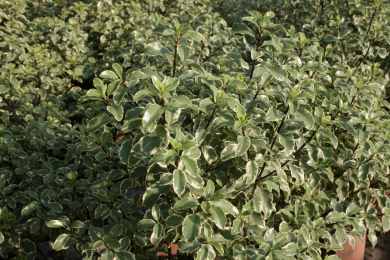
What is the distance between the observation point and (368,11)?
10.5 feet

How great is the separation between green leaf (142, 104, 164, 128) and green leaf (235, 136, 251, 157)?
1.27 feet

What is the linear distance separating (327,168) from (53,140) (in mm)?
2042

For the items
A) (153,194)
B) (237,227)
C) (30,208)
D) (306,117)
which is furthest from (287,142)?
(30,208)

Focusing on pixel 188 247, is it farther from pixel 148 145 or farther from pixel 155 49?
pixel 155 49

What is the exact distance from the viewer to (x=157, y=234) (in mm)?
1418

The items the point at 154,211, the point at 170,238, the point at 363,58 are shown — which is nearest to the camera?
the point at 154,211

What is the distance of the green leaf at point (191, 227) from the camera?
4.21ft

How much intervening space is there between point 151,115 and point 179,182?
1.03 feet

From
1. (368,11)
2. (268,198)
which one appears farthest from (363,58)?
(268,198)

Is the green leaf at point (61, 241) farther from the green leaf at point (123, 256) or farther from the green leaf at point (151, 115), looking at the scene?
the green leaf at point (151, 115)

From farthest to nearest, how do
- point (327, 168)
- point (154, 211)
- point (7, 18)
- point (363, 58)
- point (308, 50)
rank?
1. point (7, 18)
2. point (363, 58)
3. point (308, 50)
4. point (327, 168)
5. point (154, 211)

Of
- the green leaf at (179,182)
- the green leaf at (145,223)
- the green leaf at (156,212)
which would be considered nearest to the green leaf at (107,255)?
the green leaf at (145,223)

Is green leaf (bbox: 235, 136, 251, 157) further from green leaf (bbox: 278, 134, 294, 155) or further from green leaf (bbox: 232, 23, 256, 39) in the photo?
green leaf (bbox: 232, 23, 256, 39)

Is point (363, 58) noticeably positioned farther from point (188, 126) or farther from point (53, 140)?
point (53, 140)
